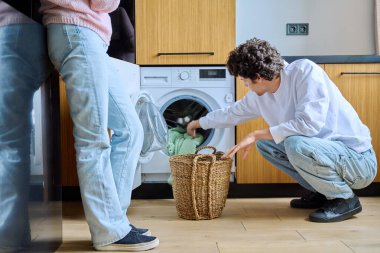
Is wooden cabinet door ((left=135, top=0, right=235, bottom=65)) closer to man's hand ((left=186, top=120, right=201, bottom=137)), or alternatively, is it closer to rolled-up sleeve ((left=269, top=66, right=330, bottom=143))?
man's hand ((left=186, top=120, right=201, bottom=137))

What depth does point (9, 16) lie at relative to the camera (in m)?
1.29

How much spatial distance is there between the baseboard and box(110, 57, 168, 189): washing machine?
0.21 meters

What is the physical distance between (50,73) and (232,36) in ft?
4.96

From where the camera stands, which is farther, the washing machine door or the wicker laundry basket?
the washing machine door

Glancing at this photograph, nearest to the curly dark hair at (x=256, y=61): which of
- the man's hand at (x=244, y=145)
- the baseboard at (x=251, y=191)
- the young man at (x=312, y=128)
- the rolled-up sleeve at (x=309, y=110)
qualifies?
the young man at (x=312, y=128)

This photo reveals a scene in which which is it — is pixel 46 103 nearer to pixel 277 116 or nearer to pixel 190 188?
pixel 190 188

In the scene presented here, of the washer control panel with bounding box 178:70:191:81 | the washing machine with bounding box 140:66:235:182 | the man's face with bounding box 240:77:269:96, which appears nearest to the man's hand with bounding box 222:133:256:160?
the man's face with bounding box 240:77:269:96

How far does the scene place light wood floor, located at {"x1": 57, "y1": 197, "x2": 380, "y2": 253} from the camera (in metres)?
1.85

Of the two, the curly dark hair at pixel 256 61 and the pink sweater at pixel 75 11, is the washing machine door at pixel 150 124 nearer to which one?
the curly dark hair at pixel 256 61

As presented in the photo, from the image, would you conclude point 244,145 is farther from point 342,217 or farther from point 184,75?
point 184,75

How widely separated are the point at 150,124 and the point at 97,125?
3.37 ft

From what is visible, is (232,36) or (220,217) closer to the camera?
(220,217)

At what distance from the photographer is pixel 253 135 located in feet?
7.36

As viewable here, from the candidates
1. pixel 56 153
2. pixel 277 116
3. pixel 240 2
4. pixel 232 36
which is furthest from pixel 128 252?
pixel 240 2
